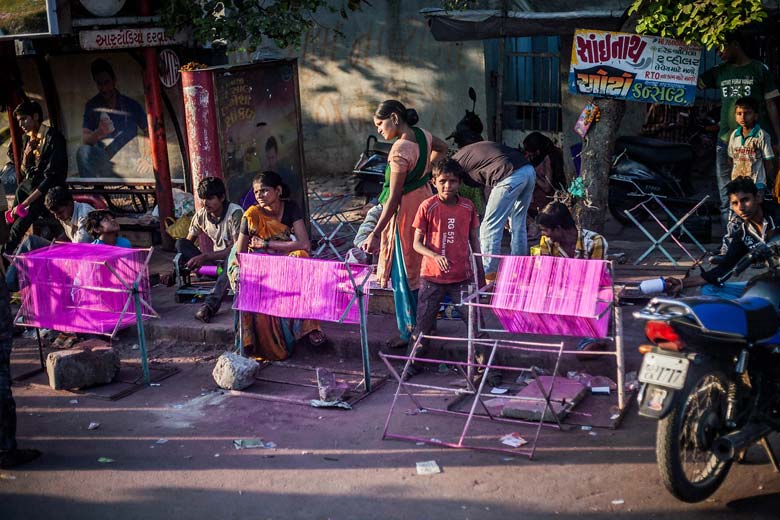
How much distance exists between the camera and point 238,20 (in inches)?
377

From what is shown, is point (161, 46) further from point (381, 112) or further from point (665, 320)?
point (665, 320)

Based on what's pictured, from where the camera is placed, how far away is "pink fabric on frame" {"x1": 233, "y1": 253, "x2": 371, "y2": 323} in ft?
21.7

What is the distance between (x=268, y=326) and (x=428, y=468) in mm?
2434

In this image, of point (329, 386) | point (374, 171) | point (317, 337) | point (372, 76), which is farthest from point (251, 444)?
point (372, 76)

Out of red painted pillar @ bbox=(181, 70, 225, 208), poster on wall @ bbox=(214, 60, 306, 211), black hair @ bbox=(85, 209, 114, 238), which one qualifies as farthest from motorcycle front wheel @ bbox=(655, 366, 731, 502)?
poster on wall @ bbox=(214, 60, 306, 211)

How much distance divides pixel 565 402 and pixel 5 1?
7.10 metres

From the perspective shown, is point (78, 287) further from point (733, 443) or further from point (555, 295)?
point (733, 443)

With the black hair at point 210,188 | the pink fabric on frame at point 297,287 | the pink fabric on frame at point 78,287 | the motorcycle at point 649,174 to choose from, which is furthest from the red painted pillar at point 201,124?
the motorcycle at point 649,174

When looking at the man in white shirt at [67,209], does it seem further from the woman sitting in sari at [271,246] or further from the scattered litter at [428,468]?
the scattered litter at [428,468]

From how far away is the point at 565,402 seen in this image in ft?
19.9

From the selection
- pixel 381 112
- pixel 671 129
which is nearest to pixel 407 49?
pixel 671 129

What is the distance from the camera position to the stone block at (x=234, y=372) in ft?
22.3

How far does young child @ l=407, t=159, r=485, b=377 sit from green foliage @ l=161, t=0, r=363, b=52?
11.6ft

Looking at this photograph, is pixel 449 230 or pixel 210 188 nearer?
pixel 449 230
